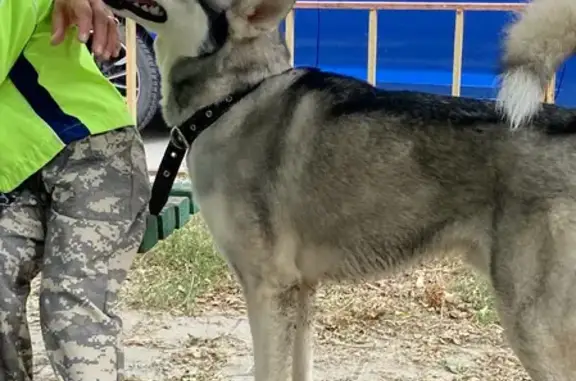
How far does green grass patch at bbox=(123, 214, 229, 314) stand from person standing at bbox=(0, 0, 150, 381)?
1511 millimetres

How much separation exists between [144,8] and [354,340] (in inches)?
71.5

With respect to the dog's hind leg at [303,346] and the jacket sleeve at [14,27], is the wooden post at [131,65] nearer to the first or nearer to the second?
the dog's hind leg at [303,346]

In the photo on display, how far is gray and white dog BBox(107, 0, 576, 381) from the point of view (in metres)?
2.60

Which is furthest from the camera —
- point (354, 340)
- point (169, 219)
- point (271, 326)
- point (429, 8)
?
point (429, 8)

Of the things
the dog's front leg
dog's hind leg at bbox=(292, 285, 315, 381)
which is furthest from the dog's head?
dog's hind leg at bbox=(292, 285, 315, 381)

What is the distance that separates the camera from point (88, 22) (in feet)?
8.68

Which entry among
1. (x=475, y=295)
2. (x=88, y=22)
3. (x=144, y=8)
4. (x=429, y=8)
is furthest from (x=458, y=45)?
(x=88, y=22)

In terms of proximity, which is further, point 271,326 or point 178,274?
point 178,274

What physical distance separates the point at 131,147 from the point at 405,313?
6.17ft

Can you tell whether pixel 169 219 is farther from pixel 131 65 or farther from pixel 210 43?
pixel 131 65

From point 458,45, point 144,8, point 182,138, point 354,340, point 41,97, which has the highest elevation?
point 144,8

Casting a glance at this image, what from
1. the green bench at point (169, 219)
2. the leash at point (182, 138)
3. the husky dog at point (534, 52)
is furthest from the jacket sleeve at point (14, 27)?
the husky dog at point (534, 52)

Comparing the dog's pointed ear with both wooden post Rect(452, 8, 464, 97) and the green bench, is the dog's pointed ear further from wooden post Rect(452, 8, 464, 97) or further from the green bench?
wooden post Rect(452, 8, 464, 97)

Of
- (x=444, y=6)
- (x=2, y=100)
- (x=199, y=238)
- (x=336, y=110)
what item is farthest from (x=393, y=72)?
(x=2, y=100)
